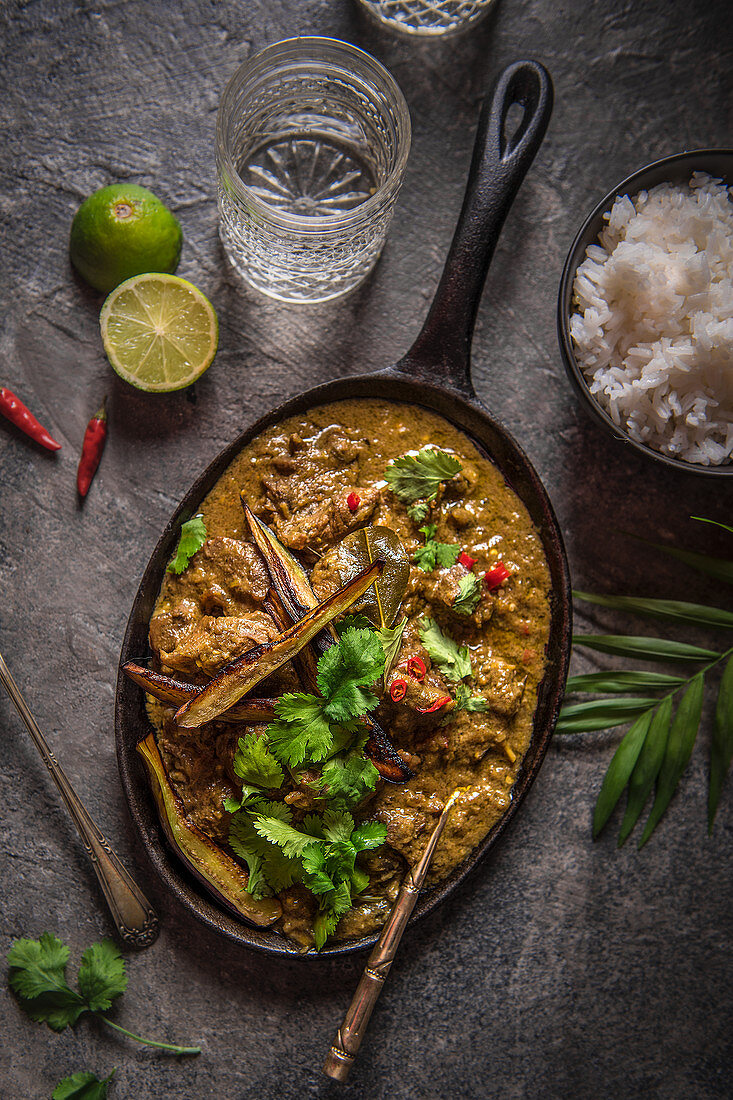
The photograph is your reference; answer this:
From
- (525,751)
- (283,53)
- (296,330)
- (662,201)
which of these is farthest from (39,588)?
(662,201)

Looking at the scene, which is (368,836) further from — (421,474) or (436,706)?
(421,474)

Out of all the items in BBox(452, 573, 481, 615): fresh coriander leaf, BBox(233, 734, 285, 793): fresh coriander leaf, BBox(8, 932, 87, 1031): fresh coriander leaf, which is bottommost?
BBox(8, 932, 87, 1031): fresh coriander leaf

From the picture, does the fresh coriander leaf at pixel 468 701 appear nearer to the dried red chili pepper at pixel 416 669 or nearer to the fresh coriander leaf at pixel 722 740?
the dried red chili pepper at pixel 416 669

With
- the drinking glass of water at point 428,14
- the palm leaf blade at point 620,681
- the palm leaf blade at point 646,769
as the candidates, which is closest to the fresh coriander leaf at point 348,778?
the palm leaf blade at point 620,681

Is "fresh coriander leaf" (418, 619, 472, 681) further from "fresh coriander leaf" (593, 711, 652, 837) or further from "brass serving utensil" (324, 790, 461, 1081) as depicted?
"fresh coriander leaf" (593, 711, 652, 837)

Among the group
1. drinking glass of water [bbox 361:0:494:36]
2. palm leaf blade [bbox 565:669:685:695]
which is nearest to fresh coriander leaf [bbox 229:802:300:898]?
palm leaf blade [bbox 565:669:685:695]

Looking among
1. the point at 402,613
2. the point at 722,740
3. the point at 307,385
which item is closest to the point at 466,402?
the point at 307,385

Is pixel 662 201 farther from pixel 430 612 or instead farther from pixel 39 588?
pixel 39 588
